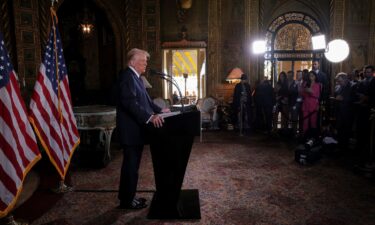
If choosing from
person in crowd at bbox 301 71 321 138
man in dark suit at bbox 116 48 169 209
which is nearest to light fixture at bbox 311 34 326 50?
person in crowd at bbox 301 71 321 138

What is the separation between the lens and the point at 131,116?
3.59 m

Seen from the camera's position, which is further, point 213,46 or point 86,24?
point 213,46

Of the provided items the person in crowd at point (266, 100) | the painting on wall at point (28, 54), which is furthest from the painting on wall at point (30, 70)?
the person in crowd at point (266, 100)

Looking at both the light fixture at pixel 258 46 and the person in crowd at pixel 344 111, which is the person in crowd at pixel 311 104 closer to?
the person in crowd at pixel 344 111

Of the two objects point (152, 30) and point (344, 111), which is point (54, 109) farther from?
point (152, 30)

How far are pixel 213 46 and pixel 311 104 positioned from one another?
4261 millimetres

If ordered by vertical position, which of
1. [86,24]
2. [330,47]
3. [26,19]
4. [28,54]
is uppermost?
[86,24]

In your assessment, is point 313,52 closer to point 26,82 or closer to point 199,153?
point 199,153

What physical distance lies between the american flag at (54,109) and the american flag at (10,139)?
59 cm

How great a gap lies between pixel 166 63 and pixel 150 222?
324 inches

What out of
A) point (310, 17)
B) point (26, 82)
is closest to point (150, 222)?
point (26, 82)

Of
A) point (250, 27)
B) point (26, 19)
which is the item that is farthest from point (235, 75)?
point (26, 19)

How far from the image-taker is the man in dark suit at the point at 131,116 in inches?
137

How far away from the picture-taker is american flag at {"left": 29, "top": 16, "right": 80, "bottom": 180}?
3.93 meters
